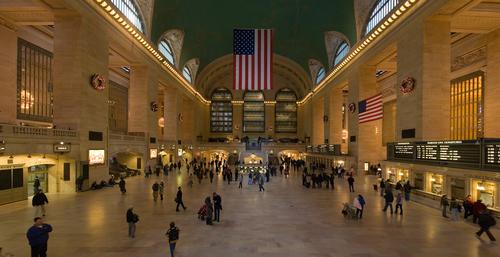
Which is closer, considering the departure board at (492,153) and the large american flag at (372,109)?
the departure board at (492,153)

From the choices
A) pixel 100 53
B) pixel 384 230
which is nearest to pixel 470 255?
pixel 384 230

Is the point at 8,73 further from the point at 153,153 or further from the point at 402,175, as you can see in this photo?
the point at 402,175

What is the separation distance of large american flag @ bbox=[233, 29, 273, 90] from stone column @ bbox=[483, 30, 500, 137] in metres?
14.7

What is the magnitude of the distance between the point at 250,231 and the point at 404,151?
13109 millimetres

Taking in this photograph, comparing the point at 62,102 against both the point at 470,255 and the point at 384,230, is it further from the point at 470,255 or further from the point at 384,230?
the point at 470,255

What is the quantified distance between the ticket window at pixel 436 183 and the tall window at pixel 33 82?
26.0 metres

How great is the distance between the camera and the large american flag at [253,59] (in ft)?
83.8

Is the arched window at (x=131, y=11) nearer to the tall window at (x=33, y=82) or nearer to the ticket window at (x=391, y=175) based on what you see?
the tall window at (x=33, y=82)

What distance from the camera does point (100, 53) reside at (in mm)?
22344

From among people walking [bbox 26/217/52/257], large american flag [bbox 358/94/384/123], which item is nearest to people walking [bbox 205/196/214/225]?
people walking [bbox 26/217/52/257]

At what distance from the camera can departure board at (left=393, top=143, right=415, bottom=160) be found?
18875mm

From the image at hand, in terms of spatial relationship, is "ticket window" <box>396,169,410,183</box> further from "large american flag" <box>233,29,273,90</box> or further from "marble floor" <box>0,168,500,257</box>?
"large american flag" <box>233,29,273,90</box>

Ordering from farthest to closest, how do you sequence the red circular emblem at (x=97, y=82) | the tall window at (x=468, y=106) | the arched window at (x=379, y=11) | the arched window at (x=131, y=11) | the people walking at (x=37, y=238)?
the arched window at (x=131, y=11) → the tall window at (x=468, y=106) → the arched window at (x=379, y=11) → the red circular emblem at (x=97, y=82) → the people walking at (x=37, y=238)

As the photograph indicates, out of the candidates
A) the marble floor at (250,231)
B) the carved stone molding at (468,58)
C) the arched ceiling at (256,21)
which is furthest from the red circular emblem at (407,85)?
the arched ceiling at (256,21)
